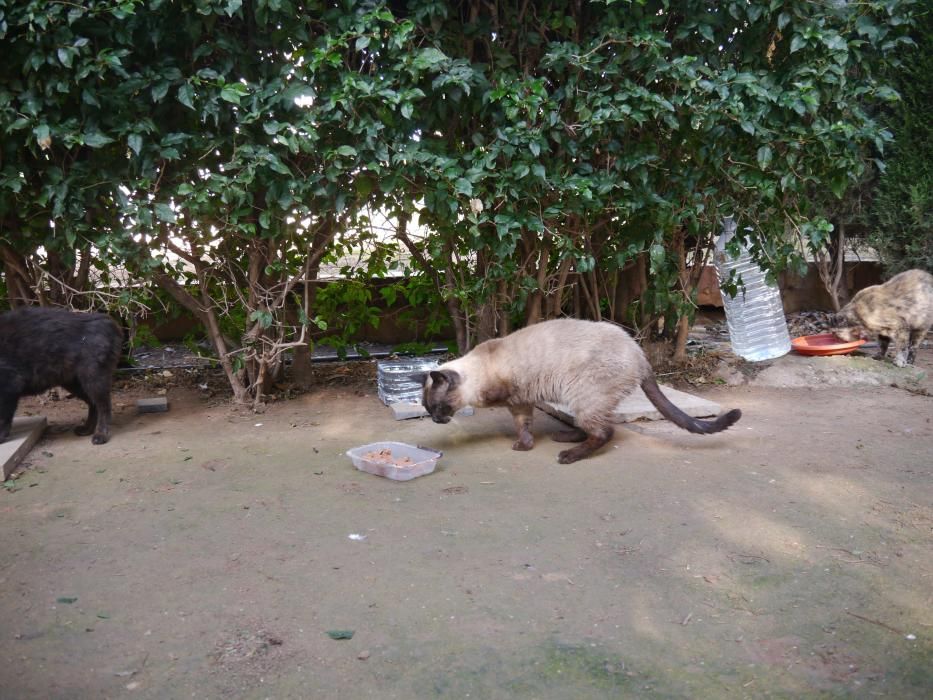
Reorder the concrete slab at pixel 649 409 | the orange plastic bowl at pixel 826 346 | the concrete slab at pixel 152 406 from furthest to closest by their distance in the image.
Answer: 1. the orange plastic bowl at pixel 826 346
2. the concrete slab at pixel 152 406
3. the concrete slab at pixel 649 409

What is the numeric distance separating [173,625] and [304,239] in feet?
12.7

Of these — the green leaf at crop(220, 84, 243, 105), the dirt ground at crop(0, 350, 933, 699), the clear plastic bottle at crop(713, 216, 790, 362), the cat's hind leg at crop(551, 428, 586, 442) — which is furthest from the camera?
the clear plastic bottle at crop(713, 216, 790, 362)

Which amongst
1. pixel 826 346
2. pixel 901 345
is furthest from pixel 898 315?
pixel 826 346

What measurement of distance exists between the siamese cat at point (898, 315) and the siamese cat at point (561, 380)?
12.1 ft

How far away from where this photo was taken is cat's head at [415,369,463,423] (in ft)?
16.4

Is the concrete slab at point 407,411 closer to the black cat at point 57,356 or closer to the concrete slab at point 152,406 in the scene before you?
the concrete slab at point 152,406

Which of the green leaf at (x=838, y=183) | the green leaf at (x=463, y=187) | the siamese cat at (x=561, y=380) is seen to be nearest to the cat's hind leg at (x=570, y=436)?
the siamese cat at (x=561, y=380)

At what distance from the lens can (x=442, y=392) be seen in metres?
5.02

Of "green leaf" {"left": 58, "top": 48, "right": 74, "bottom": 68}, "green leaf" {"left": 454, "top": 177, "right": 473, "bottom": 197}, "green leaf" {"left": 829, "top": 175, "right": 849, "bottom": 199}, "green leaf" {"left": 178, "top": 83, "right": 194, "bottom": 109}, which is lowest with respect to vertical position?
"green leaf" {"left": 454, "top": 177, "right": 473, "bottom": 197}

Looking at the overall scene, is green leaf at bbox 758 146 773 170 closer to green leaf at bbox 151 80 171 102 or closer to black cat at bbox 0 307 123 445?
green leaf at bbox 151 80 171 102

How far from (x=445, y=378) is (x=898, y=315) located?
16.4 ft

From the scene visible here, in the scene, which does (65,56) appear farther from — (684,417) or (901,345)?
(901,345)

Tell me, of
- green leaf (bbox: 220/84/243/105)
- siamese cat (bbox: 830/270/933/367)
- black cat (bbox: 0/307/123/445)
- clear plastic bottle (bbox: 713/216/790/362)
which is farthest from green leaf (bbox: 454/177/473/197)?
siamese cat (bbox: 830/270/933/367)

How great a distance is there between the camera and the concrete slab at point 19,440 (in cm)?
466
